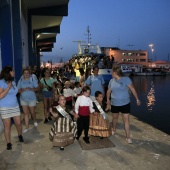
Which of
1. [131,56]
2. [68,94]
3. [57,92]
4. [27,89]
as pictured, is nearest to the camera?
[27,89]

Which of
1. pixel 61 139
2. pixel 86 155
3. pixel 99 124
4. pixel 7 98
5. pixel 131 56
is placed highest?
pixel 131 56

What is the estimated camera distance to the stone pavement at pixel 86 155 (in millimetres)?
4910

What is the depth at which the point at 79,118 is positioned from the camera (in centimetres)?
609

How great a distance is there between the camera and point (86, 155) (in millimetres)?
5445

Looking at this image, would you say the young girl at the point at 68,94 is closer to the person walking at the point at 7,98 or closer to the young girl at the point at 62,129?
the young girl at the point at 62,129

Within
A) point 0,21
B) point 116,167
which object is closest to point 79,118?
point 116,167

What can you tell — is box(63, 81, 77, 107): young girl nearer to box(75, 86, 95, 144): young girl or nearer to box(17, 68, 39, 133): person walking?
box(17, 68, 39, 133): person walking

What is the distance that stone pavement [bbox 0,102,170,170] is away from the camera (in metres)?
4.91

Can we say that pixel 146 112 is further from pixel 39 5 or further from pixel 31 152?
pixel 31 152

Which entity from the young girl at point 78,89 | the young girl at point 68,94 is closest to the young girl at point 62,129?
the young girl at point 68,94

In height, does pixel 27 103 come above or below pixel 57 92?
below

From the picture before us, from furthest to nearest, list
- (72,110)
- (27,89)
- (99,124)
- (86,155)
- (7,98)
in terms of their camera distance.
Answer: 1. (27,89)
2. (72,110)
3. (99,124)
4. (7,98)
5. (86,155)

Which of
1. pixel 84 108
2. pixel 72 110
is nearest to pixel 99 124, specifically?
pixel 84 108

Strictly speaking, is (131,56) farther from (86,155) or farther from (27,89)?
(86,155)
